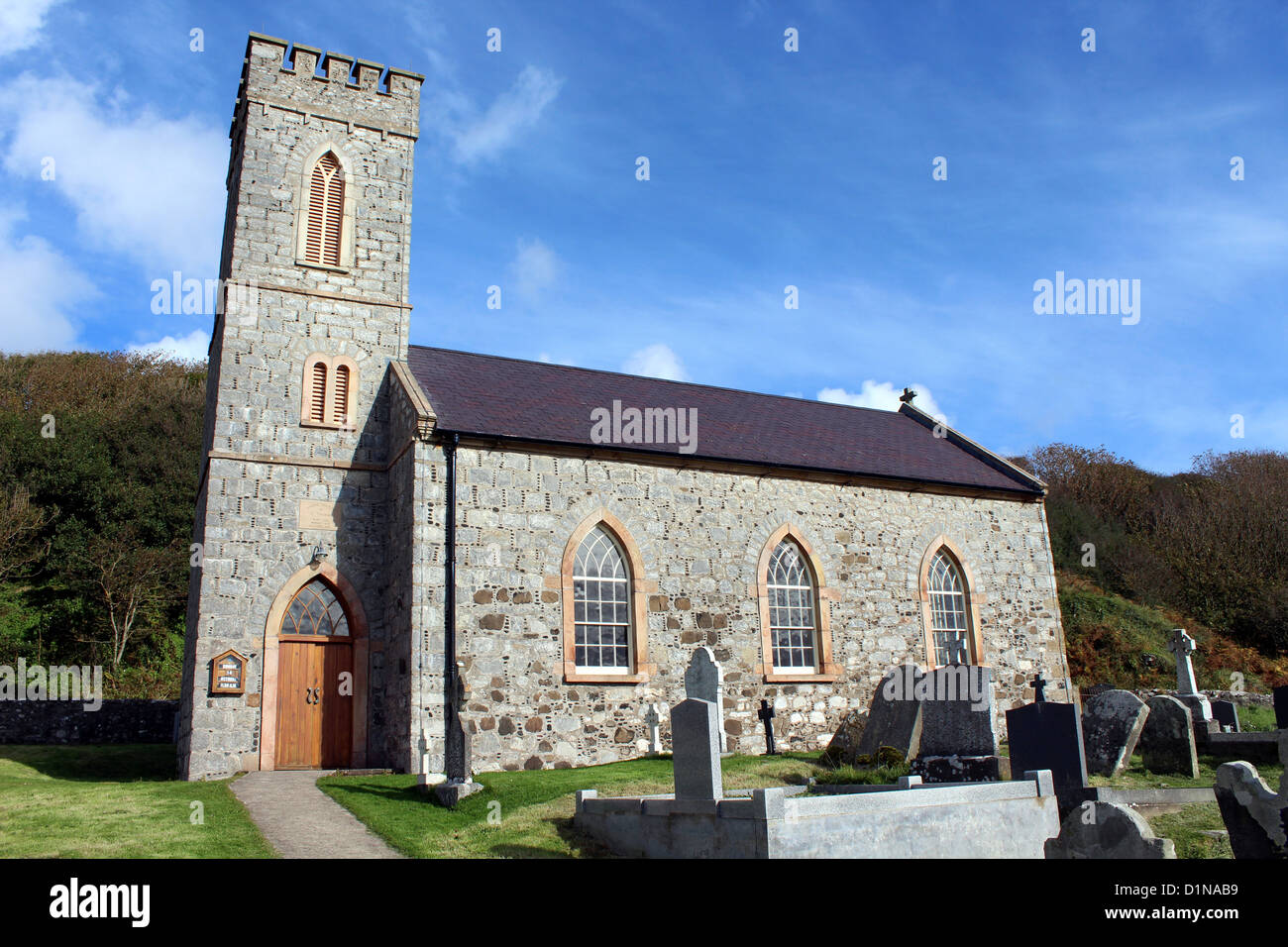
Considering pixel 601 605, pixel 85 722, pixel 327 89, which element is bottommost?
pixel 85 722

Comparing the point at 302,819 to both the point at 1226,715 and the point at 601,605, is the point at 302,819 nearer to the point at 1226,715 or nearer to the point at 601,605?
the point at 601,605

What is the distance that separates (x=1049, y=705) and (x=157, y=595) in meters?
27.8

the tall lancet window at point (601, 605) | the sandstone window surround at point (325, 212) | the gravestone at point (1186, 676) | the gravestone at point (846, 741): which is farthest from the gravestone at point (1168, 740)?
the sandstone window surround at point (325, 212)

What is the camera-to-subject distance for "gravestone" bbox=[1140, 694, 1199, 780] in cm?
1363

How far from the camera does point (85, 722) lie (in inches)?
823

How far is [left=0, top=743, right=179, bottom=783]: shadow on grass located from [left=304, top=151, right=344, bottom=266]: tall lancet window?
35.3 feet

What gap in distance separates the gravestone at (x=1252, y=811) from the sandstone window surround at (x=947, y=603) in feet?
44.1

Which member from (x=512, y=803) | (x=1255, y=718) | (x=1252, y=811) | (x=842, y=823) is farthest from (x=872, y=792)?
(x=1255, y=718)

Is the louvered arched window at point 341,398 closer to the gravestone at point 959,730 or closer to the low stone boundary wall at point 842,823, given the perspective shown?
the low stone boundary wall at point 842,823

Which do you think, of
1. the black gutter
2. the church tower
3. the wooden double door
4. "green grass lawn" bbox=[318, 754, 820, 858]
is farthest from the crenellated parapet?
"green grass lawn" bbox=[318, 754, 820, 858]

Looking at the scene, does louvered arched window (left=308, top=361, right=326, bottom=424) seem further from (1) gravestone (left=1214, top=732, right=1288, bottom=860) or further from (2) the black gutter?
(1) gravestone (left=1214, top=732, right=1288, bottom=860)

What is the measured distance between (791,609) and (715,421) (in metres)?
5.11

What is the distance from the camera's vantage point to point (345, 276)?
19.4 m

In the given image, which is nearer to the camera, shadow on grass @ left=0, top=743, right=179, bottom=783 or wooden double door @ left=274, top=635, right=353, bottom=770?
wooden double door @ left=274, top=635, right=353, bottom=770
